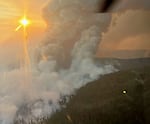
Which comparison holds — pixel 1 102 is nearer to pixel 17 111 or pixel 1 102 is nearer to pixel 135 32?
pixel 17 111

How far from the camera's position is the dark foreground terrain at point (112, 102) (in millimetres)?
2916

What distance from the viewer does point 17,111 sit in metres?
2.85

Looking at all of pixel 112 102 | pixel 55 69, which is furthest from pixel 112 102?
pixel 55 69

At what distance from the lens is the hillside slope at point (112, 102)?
292 centimetres

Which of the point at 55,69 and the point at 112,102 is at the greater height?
the point at 55,69

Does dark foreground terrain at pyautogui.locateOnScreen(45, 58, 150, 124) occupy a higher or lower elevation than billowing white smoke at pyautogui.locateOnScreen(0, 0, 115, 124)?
lower

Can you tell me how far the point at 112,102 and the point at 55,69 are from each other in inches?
23.0

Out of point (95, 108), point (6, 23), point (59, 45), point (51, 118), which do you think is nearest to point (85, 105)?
point (95, 108)

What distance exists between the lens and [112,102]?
295cm

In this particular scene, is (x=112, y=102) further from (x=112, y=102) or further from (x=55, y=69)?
(x=55, y=69)

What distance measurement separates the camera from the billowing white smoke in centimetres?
287

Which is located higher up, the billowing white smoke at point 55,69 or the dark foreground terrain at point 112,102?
the billowing white smoke at point 55,69

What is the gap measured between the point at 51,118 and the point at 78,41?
0.73 m

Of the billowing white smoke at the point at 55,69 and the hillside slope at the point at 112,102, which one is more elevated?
the billowing white smoke at the point at 55,69
